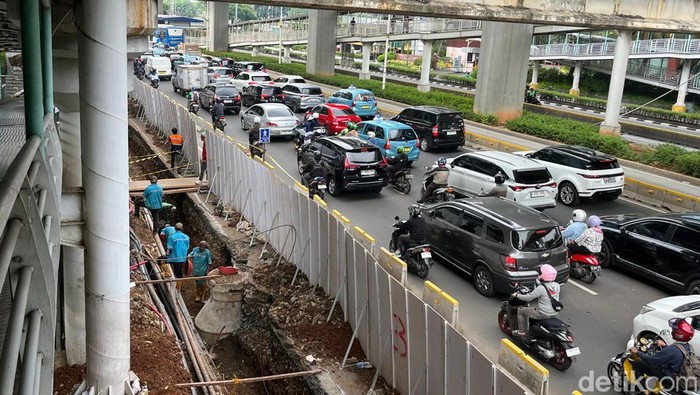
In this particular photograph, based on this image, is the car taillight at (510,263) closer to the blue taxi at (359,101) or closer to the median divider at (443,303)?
the median divider at (443,303)

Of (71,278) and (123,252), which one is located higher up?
(123,252)

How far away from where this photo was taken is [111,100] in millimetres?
8148

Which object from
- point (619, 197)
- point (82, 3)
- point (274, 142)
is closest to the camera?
point (82, 3)

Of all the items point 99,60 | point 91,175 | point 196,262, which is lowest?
point 196,262

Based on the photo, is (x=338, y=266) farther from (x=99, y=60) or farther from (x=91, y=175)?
(x=99, y=60)

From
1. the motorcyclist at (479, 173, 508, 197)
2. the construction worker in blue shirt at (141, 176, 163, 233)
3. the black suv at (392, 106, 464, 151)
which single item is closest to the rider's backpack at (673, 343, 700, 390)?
the motorcyclist at (479, 173, 508, 197)

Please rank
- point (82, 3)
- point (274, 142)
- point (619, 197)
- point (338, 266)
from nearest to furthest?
point (82, 3) → point (338, 266) → point (619, 197) → point (274, 142)

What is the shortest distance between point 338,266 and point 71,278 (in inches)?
174

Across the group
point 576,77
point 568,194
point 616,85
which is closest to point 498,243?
point 568,194

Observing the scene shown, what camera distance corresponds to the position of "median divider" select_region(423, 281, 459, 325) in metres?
8.82

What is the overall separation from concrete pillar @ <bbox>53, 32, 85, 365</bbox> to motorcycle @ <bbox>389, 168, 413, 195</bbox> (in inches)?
387

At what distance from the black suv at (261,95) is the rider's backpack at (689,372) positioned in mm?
30292

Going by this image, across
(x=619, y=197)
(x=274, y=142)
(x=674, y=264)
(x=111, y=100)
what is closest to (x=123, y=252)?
(x=111, y=100)

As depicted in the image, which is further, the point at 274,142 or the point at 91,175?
the point at 274,142
